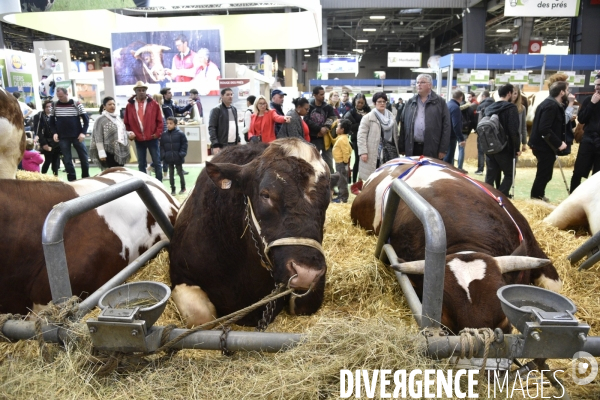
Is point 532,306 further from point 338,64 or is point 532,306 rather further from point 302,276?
point 338,64

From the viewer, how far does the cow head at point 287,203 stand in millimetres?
1881

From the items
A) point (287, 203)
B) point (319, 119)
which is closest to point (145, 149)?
point (319, 119)

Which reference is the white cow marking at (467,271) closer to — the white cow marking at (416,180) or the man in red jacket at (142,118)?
the white cow marking at (416,180)

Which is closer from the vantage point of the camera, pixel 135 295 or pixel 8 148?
pixel 135 295

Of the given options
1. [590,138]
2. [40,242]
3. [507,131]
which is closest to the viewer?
[40,242]

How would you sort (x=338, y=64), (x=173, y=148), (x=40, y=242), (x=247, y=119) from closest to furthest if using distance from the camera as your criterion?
(x=40, y=242)
(x=173, y=148)
(x=247, y=119)
(x=338, y=64)

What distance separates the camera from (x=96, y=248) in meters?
2.66

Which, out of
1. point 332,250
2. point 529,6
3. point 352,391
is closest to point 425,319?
point 352,391

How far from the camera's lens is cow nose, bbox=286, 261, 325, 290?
1.82 metres

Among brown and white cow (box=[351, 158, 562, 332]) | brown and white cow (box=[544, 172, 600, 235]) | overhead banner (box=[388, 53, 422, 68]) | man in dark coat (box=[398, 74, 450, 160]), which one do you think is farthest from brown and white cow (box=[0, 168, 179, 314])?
overhead banner (box=[388, 53, 422, 68])

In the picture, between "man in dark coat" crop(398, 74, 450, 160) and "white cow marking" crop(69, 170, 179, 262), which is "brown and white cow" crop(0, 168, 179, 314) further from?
"man in dark coat" crop(398, 74, 450, 160)

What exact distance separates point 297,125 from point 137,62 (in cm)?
1038

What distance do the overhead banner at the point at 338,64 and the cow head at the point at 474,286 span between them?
30811 mm

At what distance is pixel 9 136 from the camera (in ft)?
12.3
